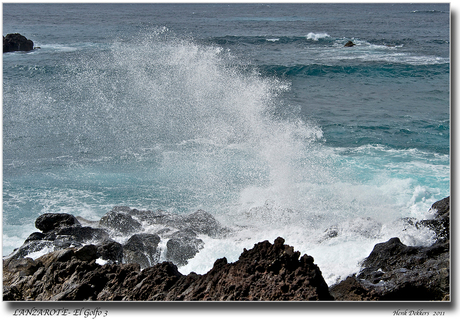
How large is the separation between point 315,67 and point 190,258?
→ 16.8 metres

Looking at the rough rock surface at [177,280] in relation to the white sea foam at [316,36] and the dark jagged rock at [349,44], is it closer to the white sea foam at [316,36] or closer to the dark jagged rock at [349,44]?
the dark jagged rock at [349,44]

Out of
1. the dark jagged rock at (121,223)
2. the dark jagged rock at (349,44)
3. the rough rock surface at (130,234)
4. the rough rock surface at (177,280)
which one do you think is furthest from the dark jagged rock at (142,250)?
the dark jagged rock at (349,44)

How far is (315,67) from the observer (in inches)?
838

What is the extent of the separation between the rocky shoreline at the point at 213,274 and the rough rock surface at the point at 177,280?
1cm

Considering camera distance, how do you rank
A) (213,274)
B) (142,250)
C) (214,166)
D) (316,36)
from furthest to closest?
(316,36) < (214,166) < (142,250) < (213,274)

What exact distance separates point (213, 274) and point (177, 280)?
1.58 feet

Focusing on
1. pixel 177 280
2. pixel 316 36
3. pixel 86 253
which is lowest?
pixel 86 253

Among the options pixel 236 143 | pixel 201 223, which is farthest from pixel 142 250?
pixel 236 143

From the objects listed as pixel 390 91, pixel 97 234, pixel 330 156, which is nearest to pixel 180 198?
pixel 97 234

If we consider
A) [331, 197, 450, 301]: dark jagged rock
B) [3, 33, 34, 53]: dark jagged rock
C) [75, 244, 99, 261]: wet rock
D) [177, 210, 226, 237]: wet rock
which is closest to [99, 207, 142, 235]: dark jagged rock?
[177, 210, 226, 237]: wet rock

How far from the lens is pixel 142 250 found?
6.79m

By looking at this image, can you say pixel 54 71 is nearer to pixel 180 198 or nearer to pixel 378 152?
pixel 180 198

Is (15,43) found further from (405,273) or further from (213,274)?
(405,273)

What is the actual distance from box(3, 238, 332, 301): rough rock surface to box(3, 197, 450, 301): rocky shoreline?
0.01 meters
